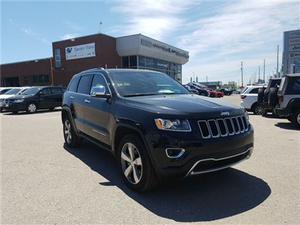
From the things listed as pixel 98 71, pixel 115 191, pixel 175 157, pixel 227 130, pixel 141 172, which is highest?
pixel 98 71

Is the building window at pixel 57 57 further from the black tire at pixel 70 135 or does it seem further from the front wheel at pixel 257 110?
the black tire at pixel 70 135

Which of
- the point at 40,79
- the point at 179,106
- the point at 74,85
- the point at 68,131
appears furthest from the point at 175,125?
the point at 40,79

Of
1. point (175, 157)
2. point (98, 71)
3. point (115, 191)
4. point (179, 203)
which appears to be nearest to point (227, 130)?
point (175, 157)

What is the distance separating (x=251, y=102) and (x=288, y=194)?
39.9ft

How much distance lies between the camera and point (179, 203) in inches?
159

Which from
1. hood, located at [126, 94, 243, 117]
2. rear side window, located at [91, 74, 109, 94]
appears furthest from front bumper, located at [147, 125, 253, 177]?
rear side window, located at [91, 74, 109, 94]

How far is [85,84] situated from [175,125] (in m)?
3.34

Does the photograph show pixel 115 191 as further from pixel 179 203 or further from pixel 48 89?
pixel 48 89

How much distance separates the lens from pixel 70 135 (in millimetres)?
7582

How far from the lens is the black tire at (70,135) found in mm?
7406

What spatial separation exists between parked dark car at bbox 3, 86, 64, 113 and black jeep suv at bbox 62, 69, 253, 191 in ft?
48.1

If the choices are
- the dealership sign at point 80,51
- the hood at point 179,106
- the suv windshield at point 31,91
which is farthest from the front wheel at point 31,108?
the dealership sign at point 80,51

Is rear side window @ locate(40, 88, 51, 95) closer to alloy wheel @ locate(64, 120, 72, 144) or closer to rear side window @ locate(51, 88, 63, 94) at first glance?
rear side window @ locate(51, 88, 63, 94)

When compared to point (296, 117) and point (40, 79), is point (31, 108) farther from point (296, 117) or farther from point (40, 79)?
point (40, 79)
